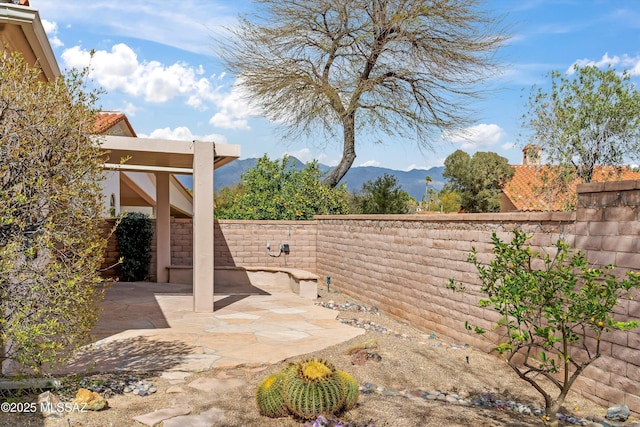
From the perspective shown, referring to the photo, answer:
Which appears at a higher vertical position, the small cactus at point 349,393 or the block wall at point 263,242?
the block wall at point 263,242

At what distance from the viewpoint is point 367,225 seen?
1170cm

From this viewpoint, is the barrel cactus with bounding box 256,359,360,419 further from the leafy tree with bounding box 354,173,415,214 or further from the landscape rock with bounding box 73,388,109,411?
the leafy tree with bounding box 354,173,415,214

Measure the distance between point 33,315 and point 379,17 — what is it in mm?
17848

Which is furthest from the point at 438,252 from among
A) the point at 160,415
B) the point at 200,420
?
the point at 160,415

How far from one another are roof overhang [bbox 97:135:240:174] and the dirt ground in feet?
12.9

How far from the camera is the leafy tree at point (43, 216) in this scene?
14.1 feet

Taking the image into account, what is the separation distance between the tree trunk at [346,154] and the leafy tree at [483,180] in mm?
20398

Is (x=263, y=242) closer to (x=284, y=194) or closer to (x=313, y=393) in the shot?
(x=284, y=194)

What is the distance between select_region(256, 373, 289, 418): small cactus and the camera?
4.46 meters

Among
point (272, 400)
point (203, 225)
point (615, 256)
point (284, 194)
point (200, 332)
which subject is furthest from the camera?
point (284, 194)

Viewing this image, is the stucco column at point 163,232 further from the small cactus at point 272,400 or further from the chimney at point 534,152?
the chimney at point 534,152

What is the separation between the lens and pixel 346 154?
2158 centimetres

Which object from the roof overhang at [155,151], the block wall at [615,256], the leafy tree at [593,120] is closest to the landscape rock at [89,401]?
the roof overhang at [155,151]

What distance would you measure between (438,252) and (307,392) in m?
4.75
